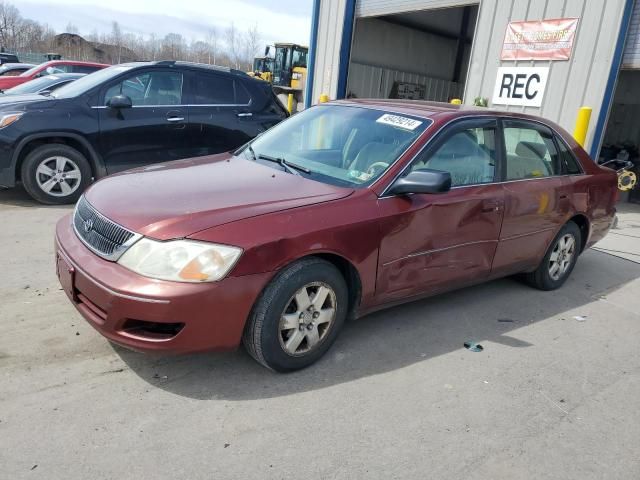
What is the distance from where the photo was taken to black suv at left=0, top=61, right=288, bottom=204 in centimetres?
612

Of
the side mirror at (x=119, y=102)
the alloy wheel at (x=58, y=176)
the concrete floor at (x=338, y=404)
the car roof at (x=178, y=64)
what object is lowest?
the concrete floor at (x=338, y=404)

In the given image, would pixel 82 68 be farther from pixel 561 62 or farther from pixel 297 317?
pixel 297 317

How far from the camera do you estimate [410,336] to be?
3748 mm

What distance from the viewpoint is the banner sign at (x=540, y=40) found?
8.32 meters

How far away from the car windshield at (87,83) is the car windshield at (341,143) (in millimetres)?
3390

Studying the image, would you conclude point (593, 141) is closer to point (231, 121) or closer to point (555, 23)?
point (555, 23)

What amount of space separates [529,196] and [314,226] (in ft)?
7.20

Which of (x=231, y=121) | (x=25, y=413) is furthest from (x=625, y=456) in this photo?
(x=231, y=121)

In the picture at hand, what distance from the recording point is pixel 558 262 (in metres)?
4.91

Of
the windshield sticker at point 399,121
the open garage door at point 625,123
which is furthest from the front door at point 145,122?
the open garage door at point 625,123

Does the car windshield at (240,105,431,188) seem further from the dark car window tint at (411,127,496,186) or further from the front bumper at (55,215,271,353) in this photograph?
the front bumper at (55,215,271,353)

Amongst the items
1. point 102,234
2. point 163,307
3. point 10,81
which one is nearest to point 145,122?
point 102,234

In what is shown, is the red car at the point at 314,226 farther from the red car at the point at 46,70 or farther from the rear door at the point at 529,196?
the red car at the point at 46,70

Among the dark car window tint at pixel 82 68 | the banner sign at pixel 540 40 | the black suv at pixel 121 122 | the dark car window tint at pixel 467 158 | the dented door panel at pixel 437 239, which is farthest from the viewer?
the dark car window tint at pixel 82 68
